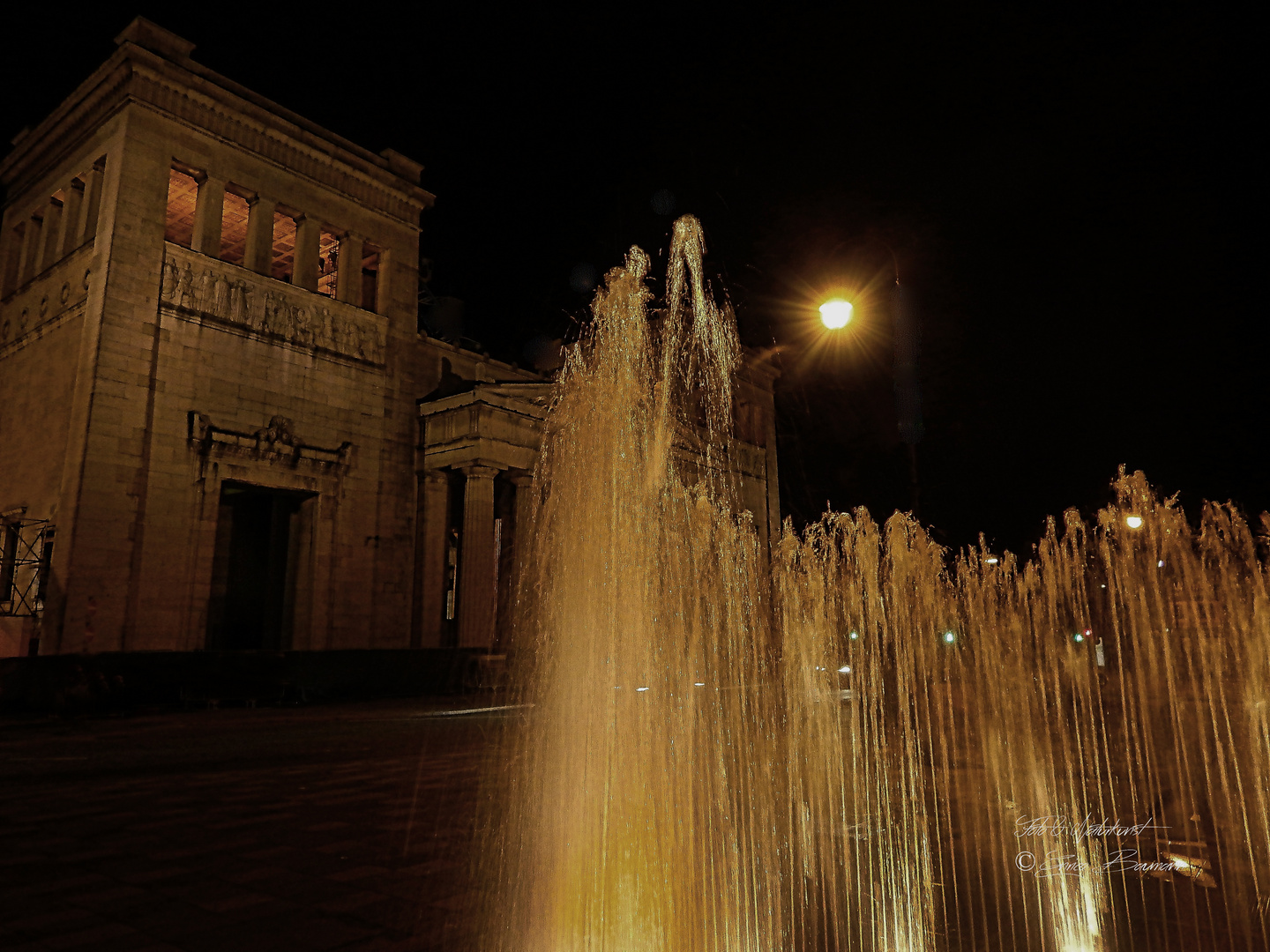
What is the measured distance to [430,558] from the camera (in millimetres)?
24969

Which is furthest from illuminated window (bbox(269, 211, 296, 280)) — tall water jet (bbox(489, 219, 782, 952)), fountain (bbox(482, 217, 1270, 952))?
tall water jet (bbox(489, 219, 782, 952))

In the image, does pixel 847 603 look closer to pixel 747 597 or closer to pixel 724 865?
pixel 747 597

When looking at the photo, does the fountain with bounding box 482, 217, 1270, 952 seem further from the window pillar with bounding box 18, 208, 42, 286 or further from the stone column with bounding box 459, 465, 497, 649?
the window pillar with bounding box 18, 208, 42, 286

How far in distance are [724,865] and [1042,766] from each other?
5.41 m

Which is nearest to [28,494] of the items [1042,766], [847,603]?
[1042,766]

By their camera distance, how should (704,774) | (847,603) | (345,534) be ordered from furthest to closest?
(847,603), (345,534), (704,774)

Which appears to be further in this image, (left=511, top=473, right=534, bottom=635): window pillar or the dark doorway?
(left=511, top=473, right=534, bottom=635): window pillar

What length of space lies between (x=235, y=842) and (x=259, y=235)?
70.9ft

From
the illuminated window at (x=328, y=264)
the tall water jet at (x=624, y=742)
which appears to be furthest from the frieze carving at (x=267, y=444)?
the tall water jet at (x=624, y=742)

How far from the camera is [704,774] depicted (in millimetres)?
8789

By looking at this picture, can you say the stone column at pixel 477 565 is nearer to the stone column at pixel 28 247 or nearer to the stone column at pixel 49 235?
the stone column at pixel 49 235

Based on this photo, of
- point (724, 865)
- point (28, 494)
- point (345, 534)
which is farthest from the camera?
point (345, 534)

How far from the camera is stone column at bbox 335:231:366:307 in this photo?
25.3 meters

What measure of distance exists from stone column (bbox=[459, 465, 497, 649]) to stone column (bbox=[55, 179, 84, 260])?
1312 cm
